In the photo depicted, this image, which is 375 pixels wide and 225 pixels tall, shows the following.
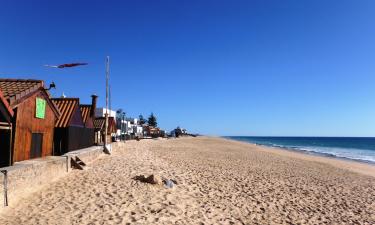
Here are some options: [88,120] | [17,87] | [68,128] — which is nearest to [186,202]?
[17,87]

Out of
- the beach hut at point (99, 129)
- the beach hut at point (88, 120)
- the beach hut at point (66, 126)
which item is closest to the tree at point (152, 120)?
the beach hut at point (99, 129)

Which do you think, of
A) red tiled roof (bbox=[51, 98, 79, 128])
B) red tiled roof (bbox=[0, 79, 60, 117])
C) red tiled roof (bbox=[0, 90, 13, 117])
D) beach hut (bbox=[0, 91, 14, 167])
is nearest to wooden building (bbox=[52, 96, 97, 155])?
red tiled roof (bbox=[51, 98, 79, 128])

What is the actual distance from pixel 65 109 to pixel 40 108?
4.88 m

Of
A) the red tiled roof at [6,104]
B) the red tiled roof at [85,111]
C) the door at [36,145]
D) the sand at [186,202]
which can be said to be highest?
the red tiled roof at [85,111]

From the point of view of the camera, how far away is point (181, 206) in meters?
10.5

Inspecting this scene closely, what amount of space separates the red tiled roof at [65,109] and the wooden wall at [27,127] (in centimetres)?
245

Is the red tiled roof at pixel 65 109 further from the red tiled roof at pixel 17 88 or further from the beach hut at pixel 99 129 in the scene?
the beach hut at pixel 99 129

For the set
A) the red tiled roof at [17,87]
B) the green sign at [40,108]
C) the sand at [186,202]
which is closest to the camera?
the sand at [186,202]

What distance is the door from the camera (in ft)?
48.5

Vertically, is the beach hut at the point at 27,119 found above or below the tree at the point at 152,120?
below

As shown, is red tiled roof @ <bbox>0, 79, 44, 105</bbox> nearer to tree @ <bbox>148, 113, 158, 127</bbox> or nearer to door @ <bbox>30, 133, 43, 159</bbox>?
door @ <bbox>30, 133, 43, 159</bbox>

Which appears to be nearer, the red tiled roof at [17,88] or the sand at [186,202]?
the sand at [186,202]

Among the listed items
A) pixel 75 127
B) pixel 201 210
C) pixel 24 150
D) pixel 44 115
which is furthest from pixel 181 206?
pixel 75 127

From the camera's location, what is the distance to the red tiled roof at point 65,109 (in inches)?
751
